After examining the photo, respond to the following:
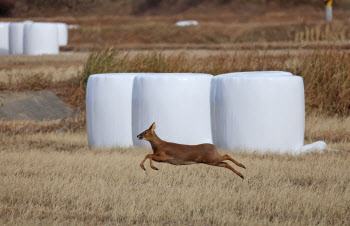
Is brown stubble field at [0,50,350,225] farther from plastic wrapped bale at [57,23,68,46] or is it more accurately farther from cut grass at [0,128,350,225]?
plastic wrapped bale at [57,23,68,46]

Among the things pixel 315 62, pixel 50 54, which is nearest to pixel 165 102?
pixel 315 62

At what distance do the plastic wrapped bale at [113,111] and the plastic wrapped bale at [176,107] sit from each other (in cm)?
28

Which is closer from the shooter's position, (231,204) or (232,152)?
(231,204)

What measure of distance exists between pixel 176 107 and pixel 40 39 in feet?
61.0

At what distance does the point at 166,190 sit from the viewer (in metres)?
7.16

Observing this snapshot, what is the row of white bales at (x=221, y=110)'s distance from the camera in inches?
380

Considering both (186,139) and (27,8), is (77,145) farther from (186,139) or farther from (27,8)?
(27,8)

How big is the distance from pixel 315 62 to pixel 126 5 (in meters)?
63.0

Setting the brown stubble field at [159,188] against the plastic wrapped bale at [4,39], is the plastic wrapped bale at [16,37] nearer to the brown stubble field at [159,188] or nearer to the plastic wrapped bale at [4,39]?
the plastic wrapped bale at [4,39]

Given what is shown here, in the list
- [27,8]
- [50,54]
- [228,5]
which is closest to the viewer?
[50,54]

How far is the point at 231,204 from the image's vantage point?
6629mm

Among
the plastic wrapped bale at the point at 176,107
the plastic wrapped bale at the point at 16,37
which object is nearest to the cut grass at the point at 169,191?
the plastic wrapped bale at the point at 176,107

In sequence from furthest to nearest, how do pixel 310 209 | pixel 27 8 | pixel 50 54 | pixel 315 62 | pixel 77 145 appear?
pixel 27 8 → pixel 50 54 → pixel 315 62 → pixel 77 145 → pixel 310 209

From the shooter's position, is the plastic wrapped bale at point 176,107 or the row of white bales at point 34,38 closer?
the plastic wrapped bale at point 176,107
